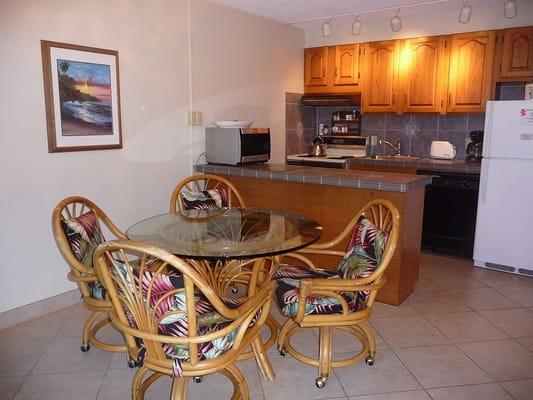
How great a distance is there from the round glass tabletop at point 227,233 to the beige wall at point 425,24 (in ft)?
9.74

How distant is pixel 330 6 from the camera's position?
13.4ft

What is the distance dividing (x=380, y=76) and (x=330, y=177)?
217 cm

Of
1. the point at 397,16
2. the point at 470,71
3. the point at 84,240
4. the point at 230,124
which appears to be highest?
the point at 397,16

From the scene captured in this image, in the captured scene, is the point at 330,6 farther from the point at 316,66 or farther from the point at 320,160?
the point at 320,160

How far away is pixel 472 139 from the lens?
14.6ft

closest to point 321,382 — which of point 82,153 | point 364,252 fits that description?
point 364,252

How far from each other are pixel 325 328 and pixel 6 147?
7.08ft

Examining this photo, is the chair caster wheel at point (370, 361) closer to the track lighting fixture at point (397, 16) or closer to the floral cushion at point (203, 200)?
the floral cushion at point (203, 200)

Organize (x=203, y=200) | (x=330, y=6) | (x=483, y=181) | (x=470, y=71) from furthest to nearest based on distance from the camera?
(x=470, y=71)
(x=330, y=6)
(x=483, y=181)
(x=203, y=200)

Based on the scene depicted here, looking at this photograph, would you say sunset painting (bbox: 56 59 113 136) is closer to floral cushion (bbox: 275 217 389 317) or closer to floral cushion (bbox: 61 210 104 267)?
floral cushion (bbox: 61 210 104 267)

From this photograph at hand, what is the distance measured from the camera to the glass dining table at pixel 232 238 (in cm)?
195

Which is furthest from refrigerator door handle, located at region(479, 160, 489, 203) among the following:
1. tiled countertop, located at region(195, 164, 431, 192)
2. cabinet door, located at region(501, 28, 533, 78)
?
cabinet door, located at region(501, 28, 533, 78)

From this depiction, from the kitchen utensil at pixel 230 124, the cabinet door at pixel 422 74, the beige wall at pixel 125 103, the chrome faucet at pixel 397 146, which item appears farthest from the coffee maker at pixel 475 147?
the kitchen utensil at pixel 230 124

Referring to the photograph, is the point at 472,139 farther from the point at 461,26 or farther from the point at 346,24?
the point at 346,24
